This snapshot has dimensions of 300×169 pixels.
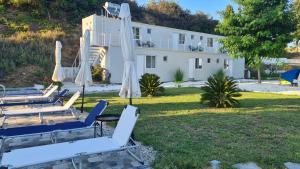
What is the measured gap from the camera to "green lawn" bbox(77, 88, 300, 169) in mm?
4809

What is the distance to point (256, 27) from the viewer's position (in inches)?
803

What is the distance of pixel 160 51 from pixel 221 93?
14.9 meters

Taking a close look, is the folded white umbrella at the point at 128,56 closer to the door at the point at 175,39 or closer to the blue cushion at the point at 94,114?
the blue cushion at the point at 94,114

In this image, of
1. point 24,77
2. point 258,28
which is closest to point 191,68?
point 258,28

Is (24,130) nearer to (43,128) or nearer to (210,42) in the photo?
(43,128)

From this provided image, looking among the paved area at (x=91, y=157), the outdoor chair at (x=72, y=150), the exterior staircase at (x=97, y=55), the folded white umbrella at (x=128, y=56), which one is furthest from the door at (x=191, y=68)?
the outdoor chair at (x=72, y=150)

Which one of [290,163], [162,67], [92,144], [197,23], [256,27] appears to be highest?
[197,23]

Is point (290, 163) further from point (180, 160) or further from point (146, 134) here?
point (146, 134)

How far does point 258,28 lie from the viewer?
67.2 ft

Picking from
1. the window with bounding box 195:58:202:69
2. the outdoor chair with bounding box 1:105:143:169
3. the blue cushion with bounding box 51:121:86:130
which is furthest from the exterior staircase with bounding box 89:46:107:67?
the outdoor chair with bounding box 1:105:143:169

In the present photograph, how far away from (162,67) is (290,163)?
20822mm

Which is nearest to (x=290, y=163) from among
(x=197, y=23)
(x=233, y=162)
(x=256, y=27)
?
(x=233, y=162)

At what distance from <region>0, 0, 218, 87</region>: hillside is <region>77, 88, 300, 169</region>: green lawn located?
13.5 m

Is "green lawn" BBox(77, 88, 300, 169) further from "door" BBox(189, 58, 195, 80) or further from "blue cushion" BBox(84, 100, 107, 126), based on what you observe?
"door" BBox(189, 58, 195, 80)
